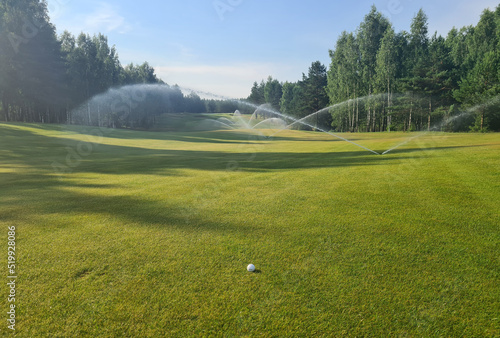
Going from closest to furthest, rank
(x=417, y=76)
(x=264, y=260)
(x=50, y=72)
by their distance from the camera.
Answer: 1. (x=264, y=260)
2. (x=417, y=76)
3. (x=50, y=72)

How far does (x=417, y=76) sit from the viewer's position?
2088 inches

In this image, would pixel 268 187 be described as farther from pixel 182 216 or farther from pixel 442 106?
pixel 442 106

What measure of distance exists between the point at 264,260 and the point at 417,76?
6014 cm

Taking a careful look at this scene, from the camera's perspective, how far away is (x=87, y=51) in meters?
73.4

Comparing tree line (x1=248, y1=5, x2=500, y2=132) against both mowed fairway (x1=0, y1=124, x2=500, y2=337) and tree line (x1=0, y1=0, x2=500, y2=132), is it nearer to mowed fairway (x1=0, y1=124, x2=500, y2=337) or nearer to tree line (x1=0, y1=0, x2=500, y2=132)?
tree line (x1=0, y1=0, x2=500, y2=132)

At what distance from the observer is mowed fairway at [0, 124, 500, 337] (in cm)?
381

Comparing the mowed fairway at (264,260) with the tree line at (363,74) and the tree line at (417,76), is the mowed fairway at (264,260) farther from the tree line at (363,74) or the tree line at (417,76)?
the tree line at (417,76)

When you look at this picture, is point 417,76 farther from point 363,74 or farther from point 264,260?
point 264,260

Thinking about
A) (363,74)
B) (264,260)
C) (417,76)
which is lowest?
(264,260)

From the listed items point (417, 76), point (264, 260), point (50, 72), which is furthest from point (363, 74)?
point (50, 72)

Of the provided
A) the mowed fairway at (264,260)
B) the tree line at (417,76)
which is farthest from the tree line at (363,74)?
the mowed fairway at (264,260)

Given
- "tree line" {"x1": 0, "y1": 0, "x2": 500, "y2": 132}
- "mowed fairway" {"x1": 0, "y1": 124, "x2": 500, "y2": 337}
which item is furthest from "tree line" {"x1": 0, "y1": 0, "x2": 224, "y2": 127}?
"mowed fairway" {"x1": 0, "y1": 124, "x2": 500, "y2": 337}

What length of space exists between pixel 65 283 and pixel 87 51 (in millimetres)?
85604

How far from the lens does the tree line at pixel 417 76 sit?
4756cm
